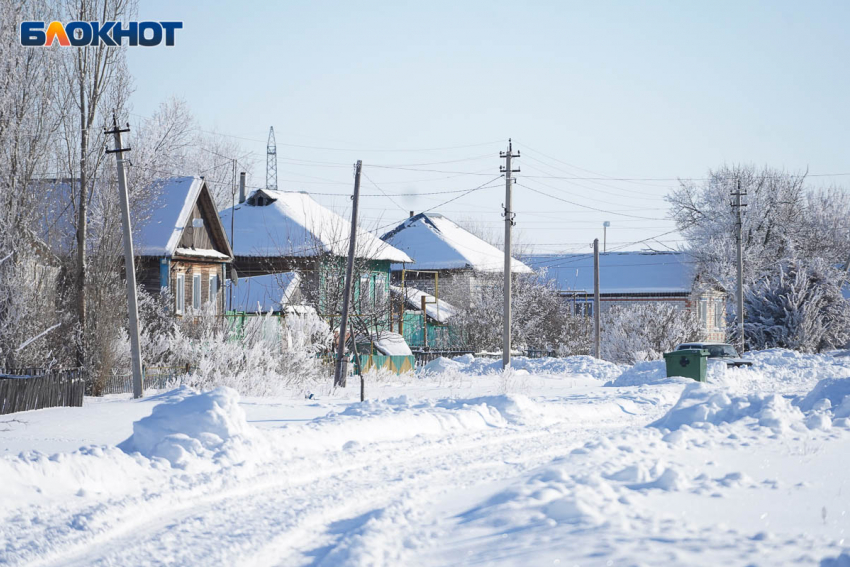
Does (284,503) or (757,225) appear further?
(757,225)

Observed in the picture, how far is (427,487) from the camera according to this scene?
367 inches

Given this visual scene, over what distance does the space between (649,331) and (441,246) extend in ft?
74.6

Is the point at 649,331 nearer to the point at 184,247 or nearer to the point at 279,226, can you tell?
the point at 279,226

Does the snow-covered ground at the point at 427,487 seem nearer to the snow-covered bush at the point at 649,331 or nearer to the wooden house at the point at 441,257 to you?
the snow-covered bush at the point at 649,331

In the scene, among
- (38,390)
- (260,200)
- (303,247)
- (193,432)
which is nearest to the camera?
(193,432)

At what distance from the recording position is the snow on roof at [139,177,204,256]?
105ft

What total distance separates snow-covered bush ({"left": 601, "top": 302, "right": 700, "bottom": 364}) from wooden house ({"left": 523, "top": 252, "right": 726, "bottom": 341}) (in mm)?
17645

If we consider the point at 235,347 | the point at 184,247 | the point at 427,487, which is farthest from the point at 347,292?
the point at 427,487

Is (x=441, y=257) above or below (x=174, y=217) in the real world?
above

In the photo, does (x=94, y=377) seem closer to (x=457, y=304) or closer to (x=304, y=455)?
(x=304, y=455)

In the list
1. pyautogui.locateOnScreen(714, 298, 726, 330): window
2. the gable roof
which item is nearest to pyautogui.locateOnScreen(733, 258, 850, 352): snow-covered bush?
pyautogui.locateOnScreen(714, 298, 726, 330): window

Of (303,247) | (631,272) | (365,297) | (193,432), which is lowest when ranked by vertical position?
(193,432)

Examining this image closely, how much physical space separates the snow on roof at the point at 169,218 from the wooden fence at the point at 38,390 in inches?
491

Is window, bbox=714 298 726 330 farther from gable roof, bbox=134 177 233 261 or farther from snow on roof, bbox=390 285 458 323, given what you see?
gable roof, bbox=134 177 233 261
